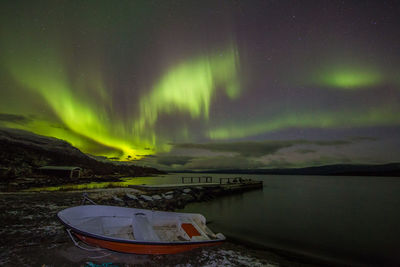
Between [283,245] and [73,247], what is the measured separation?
1226 cm

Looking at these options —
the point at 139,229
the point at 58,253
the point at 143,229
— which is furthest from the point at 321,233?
the point at 58,253

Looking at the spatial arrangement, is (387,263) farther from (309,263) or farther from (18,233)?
(18,233)

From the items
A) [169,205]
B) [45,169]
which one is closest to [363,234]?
[169,205]

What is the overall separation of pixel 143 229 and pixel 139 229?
0.17 meters

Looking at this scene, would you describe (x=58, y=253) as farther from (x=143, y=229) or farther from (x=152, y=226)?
(x=152, y=226)

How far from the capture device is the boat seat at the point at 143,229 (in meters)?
7.44

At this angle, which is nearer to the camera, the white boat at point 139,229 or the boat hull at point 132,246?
the boat hull at point 132,246

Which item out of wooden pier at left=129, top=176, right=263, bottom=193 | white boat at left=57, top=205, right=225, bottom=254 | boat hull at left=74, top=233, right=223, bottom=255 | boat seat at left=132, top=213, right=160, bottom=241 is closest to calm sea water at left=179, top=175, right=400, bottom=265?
white boat at left=57, top=205, right=225, bottom=254

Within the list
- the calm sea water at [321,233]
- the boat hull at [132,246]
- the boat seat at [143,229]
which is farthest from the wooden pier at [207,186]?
the boat hull at [132,246]

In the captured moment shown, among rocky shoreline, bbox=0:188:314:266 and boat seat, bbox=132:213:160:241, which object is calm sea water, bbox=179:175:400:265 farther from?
boat seat, bbox=132:213:160:241

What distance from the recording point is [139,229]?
7809mm

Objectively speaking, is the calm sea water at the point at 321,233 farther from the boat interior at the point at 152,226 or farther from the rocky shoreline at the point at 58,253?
the boat interior at the point at 152,226

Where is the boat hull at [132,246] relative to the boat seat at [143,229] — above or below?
below

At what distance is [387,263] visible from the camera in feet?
36.5
